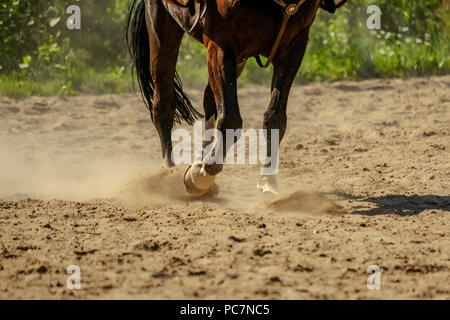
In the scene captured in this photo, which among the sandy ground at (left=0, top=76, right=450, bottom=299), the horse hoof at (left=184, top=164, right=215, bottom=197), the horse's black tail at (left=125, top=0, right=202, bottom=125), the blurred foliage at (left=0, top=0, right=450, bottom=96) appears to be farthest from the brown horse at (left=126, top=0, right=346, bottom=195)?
the blurred foliage at (left=0, top=0, right=450, bottom=96)

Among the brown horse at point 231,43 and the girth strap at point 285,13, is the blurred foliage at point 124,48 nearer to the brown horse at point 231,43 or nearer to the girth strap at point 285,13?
the brown horse at point 231,43

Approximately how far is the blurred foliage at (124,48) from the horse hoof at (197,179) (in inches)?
183

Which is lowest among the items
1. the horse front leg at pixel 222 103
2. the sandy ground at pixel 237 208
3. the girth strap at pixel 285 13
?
the sandy ground at pixel 237 208

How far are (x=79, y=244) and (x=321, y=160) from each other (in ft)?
9.68

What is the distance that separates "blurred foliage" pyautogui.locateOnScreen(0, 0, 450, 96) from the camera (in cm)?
888

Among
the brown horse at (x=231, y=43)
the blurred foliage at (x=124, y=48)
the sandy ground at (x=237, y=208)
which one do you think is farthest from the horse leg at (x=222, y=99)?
the blurred foliage at (x=124, y=48)

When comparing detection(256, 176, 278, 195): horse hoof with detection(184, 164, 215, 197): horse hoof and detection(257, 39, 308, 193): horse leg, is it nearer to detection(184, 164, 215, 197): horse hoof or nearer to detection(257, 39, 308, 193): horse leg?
detection(257, 39, 308, 193): horse leg

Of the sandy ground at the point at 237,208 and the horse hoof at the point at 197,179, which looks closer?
the sandy ground at the point at 237,208

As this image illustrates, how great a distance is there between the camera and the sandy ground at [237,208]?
10.1ft

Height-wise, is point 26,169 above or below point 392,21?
below

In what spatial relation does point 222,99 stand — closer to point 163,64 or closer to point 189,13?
point 189,13
